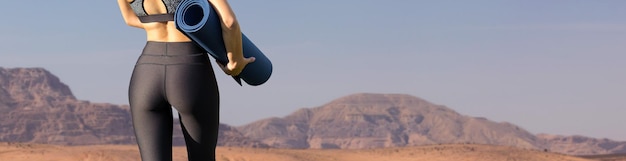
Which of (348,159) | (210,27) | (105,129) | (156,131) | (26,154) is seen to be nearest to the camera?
(210,27)

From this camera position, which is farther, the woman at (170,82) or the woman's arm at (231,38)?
the woman at (170,82)

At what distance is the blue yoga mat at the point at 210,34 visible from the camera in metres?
6.51

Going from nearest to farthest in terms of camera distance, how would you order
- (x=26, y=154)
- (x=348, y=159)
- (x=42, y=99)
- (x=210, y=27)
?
(x=210, y=27) → (x=26, y=154) → (x=348, y=159) → (x=42, y=99)

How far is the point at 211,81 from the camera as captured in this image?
695cm

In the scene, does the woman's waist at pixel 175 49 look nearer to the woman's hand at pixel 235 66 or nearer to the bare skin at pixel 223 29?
the bare skin at pixel 223 29

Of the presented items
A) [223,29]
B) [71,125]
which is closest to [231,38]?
[223,29]

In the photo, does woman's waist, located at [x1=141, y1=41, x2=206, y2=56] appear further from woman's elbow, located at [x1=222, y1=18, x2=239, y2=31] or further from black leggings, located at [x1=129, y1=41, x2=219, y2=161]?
woman's elbow, located at [x1=222, y1=18, x2=239, y2=31]

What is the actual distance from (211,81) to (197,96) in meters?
0.14

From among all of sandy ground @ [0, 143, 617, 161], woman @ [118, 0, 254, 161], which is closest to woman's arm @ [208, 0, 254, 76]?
woman @ [118, 0, 254, 161]

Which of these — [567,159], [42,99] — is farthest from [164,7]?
[42,99]

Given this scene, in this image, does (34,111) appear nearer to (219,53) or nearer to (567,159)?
(567,159)

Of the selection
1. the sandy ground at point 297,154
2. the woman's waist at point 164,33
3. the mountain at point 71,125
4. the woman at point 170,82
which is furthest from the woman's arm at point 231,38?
the mountain at point 71,125

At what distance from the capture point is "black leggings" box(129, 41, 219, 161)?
6.91 m

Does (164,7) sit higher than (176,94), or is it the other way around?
(164,7)
